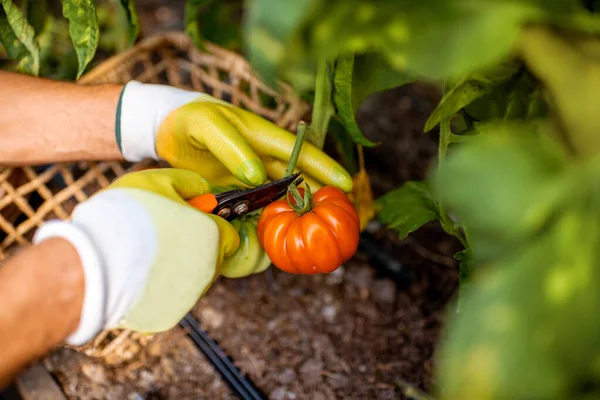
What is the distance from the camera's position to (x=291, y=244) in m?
0.69

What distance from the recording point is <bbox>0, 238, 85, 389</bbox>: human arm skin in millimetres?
480

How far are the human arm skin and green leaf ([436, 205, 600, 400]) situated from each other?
0.37m

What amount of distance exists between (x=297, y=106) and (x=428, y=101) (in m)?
0.58

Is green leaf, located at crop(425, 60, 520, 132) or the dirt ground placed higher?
green leaf, located at crop(425, 60, 520, 132)

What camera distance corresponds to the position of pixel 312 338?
97 centimetres

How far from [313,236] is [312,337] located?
0.36 metres

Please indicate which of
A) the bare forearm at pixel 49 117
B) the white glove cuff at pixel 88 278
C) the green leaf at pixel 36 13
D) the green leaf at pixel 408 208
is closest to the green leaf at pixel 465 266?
the green leaf at pixel 408 208

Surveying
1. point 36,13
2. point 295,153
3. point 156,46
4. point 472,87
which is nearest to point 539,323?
point 472,87

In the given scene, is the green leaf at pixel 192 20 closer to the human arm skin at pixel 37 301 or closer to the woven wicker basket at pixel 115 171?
the woven wicker basket at pixel 115 171

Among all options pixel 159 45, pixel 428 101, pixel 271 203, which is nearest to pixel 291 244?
pixel 271 203

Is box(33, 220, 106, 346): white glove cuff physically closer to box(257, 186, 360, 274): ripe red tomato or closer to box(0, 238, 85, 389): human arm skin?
box(0, 238, 85, 389): human arm skin

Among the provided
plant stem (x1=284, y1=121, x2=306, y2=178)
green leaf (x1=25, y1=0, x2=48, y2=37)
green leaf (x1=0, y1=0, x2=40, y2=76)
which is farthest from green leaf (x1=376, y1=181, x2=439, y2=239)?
green leaf (x1=25, y1=0, x2=48, y2=37)

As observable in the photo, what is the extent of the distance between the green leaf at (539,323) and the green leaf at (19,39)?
845 millimetres

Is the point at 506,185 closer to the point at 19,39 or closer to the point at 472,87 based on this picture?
the point at 472,87
